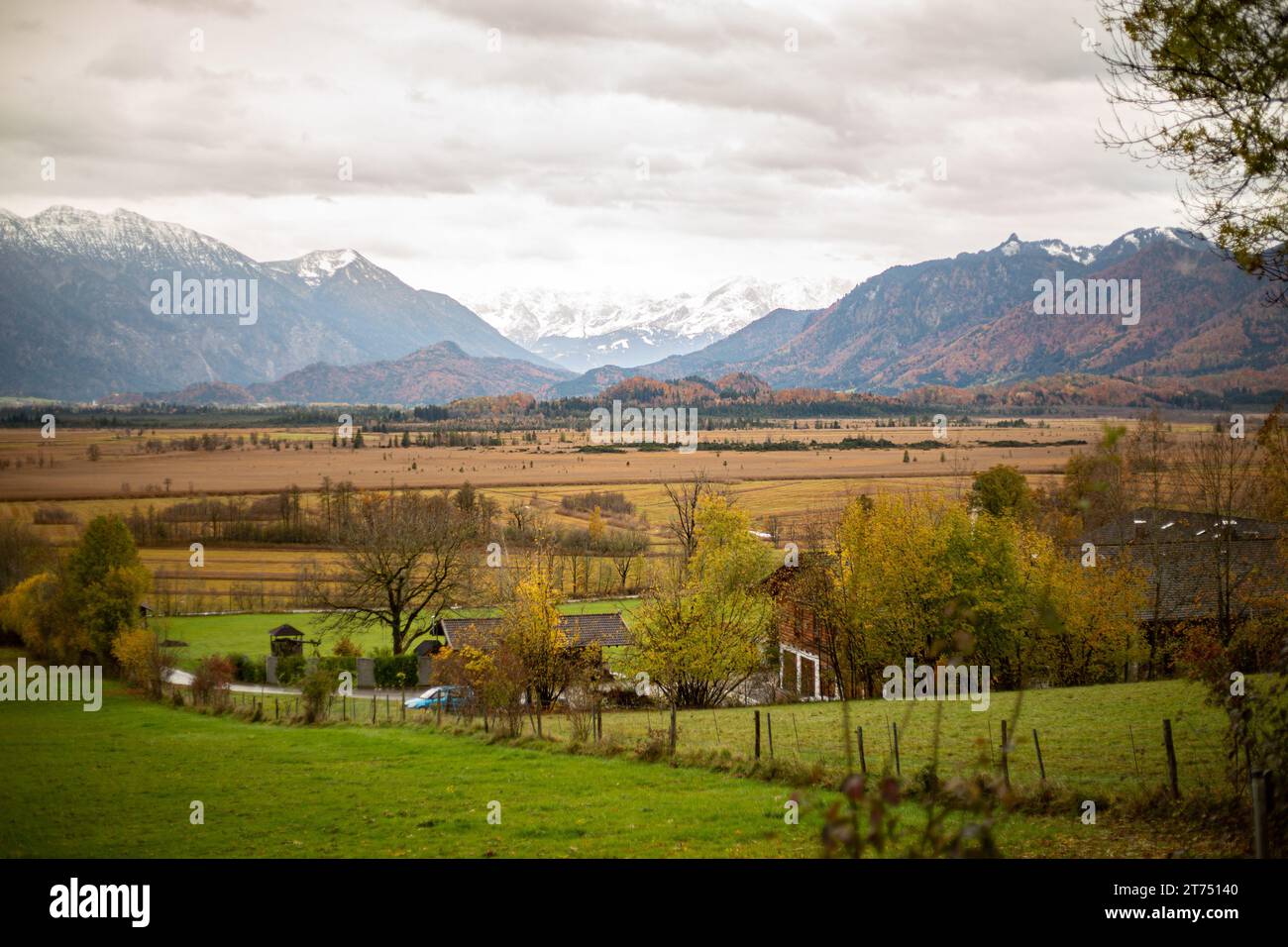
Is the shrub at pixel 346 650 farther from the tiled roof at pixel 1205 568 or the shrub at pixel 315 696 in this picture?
the tiled roof at pixel 1205 568

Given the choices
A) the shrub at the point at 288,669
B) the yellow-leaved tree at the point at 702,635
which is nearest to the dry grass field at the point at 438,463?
the shrub at the point at 288,669

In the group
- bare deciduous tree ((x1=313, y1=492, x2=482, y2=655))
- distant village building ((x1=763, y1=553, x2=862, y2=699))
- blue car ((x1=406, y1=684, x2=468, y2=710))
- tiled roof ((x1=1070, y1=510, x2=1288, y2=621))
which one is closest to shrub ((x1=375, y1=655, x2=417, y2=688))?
bare deciduous tree ((x1=313, y1=492, x2=482, y2=655))

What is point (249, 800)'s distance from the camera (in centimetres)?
1502

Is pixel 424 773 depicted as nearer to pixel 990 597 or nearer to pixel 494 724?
pixel 494 724

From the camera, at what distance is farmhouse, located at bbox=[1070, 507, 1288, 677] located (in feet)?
96.6

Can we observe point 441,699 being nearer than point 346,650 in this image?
Yes

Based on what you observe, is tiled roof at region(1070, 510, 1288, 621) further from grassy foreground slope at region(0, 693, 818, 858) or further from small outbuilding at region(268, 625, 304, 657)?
small outbuilding at region(268, 625, 304, 657)

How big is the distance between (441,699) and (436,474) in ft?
239

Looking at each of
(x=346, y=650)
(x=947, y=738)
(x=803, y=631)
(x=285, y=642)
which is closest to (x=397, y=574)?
(x=346, y=650)

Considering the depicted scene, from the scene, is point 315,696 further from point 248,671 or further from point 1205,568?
point 1205,568

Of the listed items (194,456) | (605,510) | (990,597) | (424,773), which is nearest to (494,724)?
(424,773)

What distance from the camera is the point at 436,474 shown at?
4063 inches

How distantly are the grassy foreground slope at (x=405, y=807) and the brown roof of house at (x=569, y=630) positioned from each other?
39.3ft
